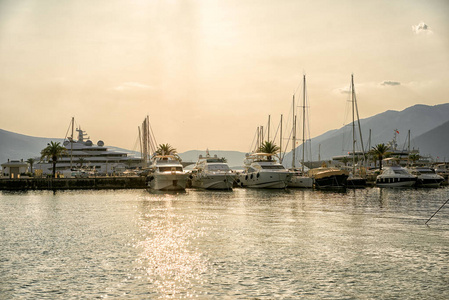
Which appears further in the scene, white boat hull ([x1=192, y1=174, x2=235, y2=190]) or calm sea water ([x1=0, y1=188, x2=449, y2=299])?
white boat hull ([x1=192, y1=174, x2=235, y2=190])

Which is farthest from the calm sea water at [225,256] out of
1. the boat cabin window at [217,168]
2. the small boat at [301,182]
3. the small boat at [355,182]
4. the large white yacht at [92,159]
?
the large white yacht at [92,159]

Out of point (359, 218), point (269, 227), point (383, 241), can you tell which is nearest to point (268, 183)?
point (359, 218)

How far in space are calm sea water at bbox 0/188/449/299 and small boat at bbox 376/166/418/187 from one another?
46.3 metres

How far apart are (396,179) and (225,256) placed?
222 ft

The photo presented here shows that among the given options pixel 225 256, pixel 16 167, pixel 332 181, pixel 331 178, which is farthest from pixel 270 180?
pixel 16 167

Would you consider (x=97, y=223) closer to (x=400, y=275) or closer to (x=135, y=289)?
(x=135, y=289)

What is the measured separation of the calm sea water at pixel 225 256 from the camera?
16.3 metres

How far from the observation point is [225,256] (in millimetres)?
21516

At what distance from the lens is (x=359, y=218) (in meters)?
36.2

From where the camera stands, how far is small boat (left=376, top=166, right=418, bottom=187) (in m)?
81.8

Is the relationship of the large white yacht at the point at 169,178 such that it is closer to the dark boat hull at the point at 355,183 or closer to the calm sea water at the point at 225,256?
the calm sea water at the point at 225,256

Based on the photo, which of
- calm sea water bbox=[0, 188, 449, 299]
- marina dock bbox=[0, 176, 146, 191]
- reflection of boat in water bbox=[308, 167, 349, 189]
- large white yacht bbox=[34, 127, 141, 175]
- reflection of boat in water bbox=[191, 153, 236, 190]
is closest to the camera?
calm sea water bbox=[0, 188, 449, 299]

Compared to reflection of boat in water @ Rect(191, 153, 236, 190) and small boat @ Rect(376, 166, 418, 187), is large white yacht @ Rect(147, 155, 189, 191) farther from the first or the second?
small boat @ Rect(376, 166, 418, 187)

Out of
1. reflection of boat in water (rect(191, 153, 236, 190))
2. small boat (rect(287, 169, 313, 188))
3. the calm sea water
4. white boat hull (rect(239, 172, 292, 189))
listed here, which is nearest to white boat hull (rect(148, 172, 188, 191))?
reflection of boat in water (rect(191, 153, 236, 190))
